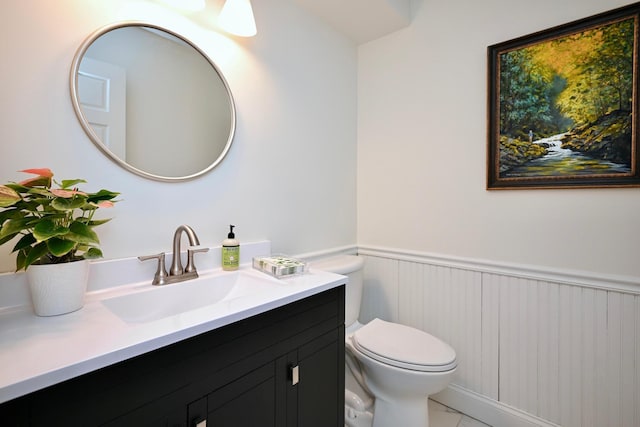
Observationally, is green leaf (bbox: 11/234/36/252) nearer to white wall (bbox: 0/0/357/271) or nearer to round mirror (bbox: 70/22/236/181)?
white wall (bbox: 0/0/357/271)

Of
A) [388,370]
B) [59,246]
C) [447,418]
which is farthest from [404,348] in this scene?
[59,246]

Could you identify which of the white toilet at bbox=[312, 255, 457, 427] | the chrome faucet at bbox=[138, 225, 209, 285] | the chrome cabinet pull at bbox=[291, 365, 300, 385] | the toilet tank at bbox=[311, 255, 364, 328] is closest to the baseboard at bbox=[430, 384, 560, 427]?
the white toilet at bbox=[312, 255, 457, 427]

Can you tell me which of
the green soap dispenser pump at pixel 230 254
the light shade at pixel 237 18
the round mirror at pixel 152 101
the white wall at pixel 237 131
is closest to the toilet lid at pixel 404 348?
the white wall at pixel 237 131

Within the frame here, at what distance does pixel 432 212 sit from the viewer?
5.78ft

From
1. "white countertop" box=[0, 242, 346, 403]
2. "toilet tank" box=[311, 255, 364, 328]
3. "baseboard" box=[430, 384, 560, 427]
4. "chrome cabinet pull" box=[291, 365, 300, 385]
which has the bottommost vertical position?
"baseboard" box=[430, 384, 560, 427]

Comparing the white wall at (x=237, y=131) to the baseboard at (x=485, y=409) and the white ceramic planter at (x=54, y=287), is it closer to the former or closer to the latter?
the white ceramic planter at (x=54, y=287)

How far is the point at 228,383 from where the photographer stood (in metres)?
0.79

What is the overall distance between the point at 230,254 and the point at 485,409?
1573 millimetres

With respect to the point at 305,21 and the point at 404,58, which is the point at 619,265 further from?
the point at 305,21

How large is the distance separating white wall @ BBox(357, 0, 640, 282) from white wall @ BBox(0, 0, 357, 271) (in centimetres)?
21

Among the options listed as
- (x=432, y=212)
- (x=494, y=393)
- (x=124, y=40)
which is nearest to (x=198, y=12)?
(x=124, y=40)

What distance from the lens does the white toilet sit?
4.18 feet

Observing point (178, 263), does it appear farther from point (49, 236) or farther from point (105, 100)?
point (105, 100)

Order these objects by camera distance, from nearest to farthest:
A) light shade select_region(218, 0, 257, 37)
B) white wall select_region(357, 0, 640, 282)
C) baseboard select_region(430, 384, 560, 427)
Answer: light shade select_region(218, 0, 257, 37), white wall select_region(357, 0, 640, 282), baseboard select_region(430, 384, 560, 427)
